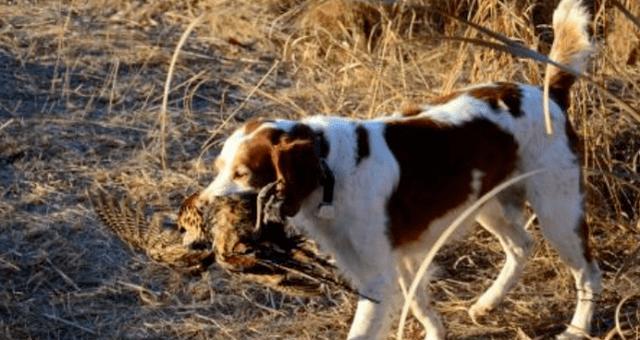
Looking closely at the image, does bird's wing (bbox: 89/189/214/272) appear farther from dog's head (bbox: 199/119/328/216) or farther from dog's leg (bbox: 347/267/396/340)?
dog's leg (bbox: 347/267/396/340)

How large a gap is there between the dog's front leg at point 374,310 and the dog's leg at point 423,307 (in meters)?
0.32

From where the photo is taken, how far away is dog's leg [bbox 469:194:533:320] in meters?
4.85

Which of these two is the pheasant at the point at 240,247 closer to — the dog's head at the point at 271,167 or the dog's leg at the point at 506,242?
the dog's head at the point at 271,167

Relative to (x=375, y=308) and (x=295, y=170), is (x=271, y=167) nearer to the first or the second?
(x=295, y=170)

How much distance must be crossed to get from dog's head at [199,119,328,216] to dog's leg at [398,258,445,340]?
74 centimetres

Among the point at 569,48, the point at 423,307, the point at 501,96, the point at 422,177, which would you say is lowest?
the point at 423,307

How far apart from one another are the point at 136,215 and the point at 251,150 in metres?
0.59

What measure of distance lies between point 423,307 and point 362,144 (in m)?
0.76

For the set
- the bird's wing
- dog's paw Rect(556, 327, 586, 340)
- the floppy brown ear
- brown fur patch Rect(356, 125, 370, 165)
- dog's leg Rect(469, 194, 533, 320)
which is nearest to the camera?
the floppy brown ear

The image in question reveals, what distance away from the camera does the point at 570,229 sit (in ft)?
15.2

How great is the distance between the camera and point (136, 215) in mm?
4273

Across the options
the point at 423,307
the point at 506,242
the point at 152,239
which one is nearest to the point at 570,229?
the point at 506,242

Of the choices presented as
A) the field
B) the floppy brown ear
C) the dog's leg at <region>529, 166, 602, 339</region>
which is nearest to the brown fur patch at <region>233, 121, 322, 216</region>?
the floppy brown ear

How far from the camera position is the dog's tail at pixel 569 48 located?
15.1ft
